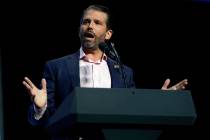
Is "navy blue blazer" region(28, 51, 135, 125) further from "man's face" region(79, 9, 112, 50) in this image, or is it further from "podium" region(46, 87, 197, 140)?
"podium" region(46, 87, 197, 140)

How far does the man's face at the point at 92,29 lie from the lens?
2.37 meters

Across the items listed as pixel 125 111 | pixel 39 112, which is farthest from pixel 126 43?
pixel 125 111

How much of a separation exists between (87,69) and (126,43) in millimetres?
1344

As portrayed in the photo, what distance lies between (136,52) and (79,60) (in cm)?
140

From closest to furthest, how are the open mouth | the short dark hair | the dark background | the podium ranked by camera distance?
the podium, the open mouth, the short dark hair, the dark background

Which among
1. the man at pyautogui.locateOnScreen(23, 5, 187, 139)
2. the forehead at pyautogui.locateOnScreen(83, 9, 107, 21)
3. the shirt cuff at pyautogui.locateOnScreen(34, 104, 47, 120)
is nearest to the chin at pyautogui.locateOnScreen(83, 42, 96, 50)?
the man at pyautogui.locateOnScreen(23, 5, 187, 139)

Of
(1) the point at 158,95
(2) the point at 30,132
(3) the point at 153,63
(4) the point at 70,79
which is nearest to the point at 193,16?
(3) the point at 153,63

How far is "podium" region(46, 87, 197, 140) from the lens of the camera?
1.47 m

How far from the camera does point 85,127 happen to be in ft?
4.97

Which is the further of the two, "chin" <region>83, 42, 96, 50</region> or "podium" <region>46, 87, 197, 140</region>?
"chin" <region>83, 42, 96, 50</region>

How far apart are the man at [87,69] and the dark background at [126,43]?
938 mm

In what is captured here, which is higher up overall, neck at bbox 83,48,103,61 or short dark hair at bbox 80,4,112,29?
short dark hair at bbox 80,4,112,29

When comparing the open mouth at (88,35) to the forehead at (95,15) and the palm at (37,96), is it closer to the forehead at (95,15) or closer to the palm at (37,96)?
the forehead at (95,15)

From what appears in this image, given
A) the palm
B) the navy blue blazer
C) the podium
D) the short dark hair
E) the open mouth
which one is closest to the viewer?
the podium
